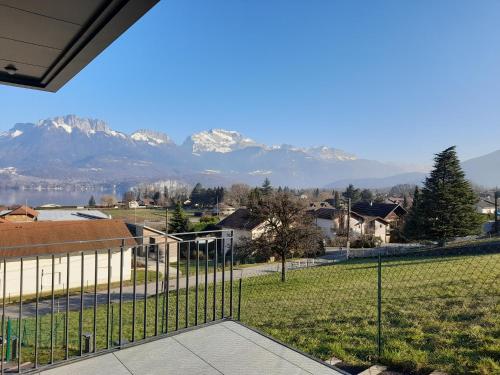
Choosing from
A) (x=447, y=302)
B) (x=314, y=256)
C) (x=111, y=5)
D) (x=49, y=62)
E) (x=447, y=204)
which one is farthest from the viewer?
(x=314, y=256)

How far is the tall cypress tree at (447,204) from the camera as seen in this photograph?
2800cm

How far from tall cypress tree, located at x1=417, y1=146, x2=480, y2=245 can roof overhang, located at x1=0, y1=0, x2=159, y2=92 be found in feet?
97.2

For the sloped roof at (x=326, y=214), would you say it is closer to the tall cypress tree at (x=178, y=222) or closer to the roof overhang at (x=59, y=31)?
the tall cypress tree at (x=178, y=222)

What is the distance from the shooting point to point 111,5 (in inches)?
88.4

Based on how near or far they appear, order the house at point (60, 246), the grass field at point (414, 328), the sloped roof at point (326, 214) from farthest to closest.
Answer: the sloped roof at point (326, 214), the house at point (60, 246), the grass field at point (414, 328)

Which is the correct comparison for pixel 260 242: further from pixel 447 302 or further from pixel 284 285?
pixel 447 302

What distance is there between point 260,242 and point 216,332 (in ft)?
51.4

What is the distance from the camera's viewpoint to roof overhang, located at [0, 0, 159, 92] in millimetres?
2279

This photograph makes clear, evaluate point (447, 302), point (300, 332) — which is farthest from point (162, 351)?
point (447, 302)

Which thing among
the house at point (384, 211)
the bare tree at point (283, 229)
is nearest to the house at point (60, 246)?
the bare tree at point (283, 229)

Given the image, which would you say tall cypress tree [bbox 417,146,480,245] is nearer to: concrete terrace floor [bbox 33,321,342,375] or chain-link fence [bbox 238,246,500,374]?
chain-link fence [bbox 238,246,500,374]

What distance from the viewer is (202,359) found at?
3.15 m

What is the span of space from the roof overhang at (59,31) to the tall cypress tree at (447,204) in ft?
97.2

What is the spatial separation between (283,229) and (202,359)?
53.3 feet
